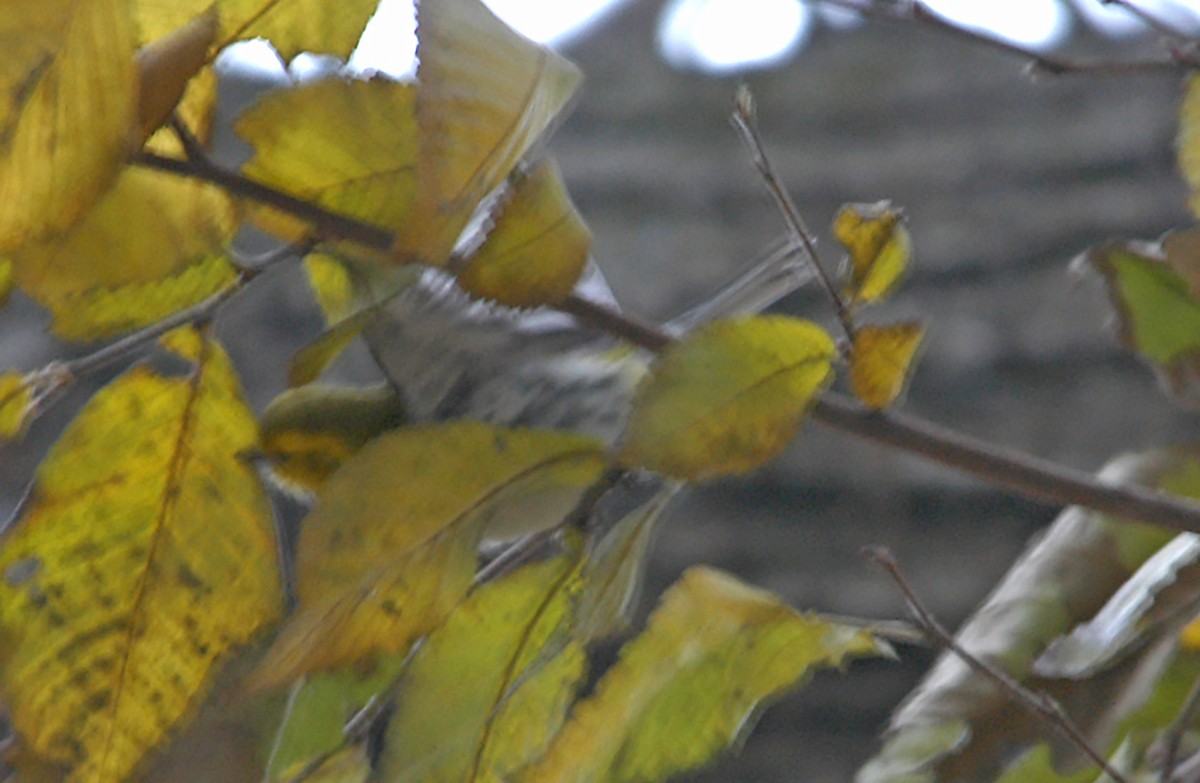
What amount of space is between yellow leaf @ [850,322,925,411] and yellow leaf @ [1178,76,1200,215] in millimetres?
118

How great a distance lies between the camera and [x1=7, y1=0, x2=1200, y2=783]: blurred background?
1.19 metres

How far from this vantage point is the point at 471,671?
0.29m

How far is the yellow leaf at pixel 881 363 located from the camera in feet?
0.93

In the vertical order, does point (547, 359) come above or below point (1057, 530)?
above

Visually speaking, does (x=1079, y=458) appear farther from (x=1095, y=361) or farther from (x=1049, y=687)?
(x=1049, y=687)

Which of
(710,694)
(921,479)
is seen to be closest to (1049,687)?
(710,694)

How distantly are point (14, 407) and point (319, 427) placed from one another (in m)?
0.07

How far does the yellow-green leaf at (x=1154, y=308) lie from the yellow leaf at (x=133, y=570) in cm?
24

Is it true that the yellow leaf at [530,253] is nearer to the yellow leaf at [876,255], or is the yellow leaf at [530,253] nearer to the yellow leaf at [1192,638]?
the yellow leaf at [876,255]

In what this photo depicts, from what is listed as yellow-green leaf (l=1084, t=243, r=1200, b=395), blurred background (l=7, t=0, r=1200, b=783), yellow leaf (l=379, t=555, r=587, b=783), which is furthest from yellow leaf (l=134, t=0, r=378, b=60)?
blurred background (l=7, t=0, r=1200, b=783)

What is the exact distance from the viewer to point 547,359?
0.30m

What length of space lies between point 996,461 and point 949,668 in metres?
0.16

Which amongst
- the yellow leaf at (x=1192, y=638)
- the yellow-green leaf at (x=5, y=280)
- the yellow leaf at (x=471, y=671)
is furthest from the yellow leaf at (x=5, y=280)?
the yellow leaf at (x=1192, y=638)

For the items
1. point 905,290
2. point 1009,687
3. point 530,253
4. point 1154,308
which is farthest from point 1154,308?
point 905,290
